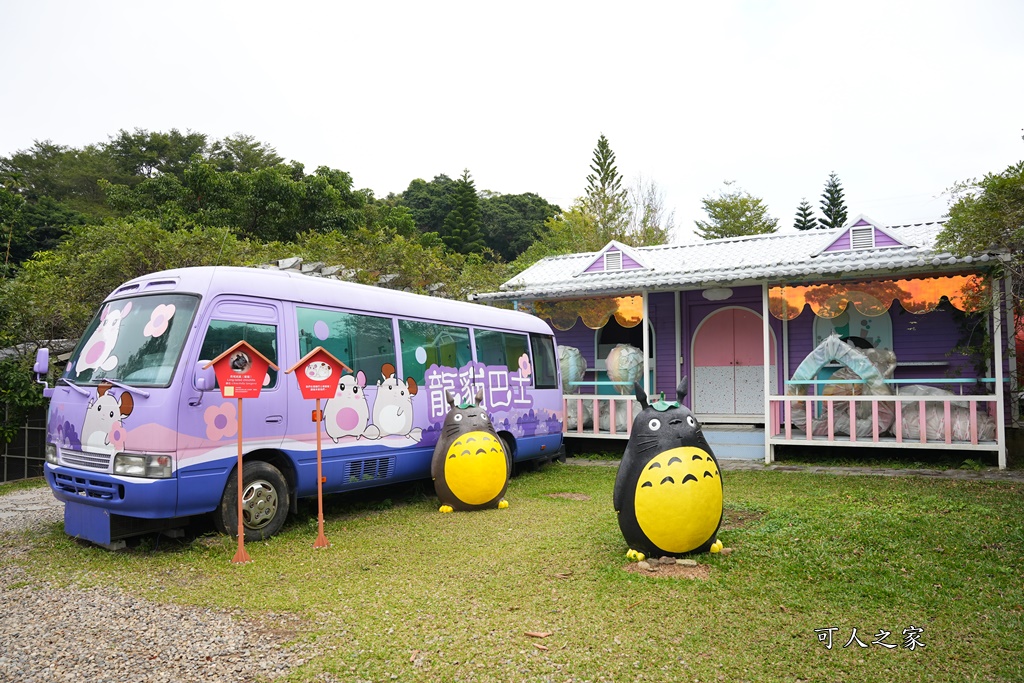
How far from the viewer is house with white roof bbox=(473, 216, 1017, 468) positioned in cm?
1030

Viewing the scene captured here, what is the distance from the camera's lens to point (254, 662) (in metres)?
3.92

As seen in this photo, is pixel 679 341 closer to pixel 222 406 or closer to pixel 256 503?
pixel 256 503

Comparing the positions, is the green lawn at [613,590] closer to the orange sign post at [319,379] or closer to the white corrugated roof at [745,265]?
the orange sign post at [319,379]

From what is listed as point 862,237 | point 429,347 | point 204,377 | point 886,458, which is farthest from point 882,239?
point 204,377

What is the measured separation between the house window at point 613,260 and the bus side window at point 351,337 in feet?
22.4

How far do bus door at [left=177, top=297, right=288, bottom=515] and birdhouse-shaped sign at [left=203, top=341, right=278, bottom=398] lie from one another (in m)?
0.21

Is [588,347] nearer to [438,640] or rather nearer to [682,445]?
[682,445]

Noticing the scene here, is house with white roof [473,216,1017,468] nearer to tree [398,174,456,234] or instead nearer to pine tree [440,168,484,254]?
pine tree [440,168,484,254]

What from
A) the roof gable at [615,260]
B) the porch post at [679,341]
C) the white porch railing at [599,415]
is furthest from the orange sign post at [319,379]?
the porch post at [679,341]

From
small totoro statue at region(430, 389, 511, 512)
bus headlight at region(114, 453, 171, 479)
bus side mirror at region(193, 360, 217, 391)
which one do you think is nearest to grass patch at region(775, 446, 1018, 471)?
small totoro statue at region(430, 389, 511, 512)

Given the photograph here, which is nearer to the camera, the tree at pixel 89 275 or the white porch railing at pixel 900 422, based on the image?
the white porch railing at pixel 900 422

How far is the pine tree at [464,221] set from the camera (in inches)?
1480

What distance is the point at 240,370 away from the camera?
19.7ft

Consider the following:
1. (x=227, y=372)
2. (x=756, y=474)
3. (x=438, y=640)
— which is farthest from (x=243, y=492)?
(x=756, y=474)
